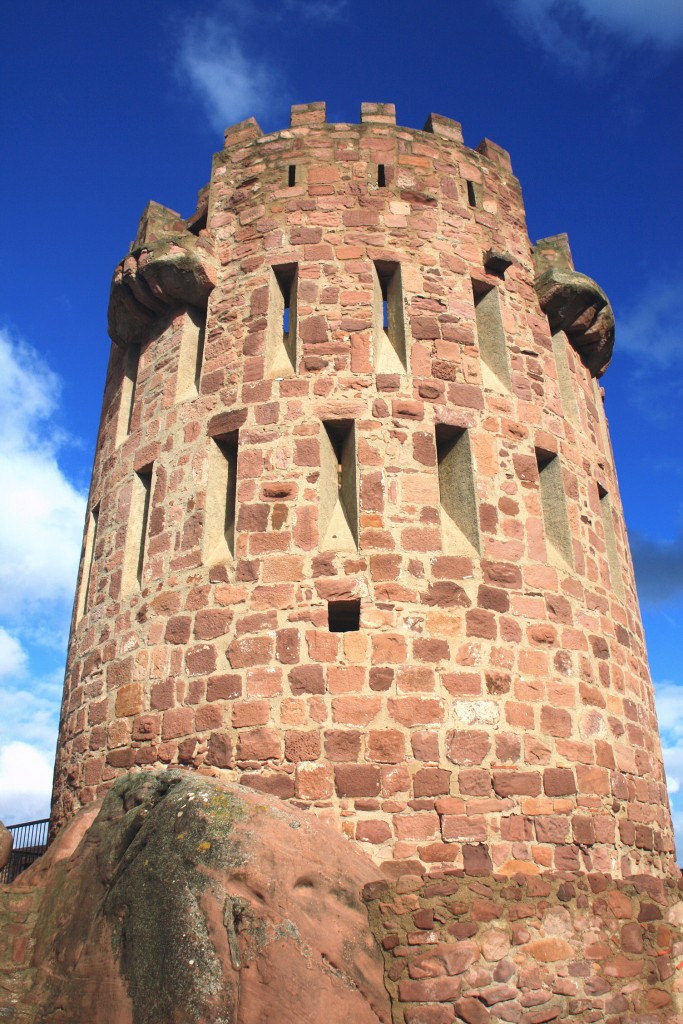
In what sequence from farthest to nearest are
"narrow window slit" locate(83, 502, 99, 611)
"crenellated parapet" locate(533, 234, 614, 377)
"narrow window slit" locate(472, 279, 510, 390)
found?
1. "crenellated parapet" locate(533, 234, 614, 377)
2. "narrow window slit" locate(83, 502, 99, 611)
3. "narrow window slit" locate(472, 279, 510, 390)

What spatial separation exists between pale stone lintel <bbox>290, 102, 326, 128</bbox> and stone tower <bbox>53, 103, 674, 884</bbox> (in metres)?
0.04

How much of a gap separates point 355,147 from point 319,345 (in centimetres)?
256

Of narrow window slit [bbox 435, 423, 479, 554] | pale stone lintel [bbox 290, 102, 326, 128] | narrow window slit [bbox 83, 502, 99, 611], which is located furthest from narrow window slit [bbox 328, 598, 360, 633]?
pale stone lintel [bbox 290, 102, 326, 128]

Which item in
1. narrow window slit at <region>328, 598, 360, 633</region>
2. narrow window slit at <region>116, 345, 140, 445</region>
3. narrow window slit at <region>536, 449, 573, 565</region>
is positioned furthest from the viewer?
narrow window slit at <region>116, 345, 140, 445</region>

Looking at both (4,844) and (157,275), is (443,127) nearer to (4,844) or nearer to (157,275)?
(157,275)

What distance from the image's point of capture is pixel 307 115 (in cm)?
985

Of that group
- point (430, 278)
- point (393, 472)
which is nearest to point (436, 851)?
point (393, 472)

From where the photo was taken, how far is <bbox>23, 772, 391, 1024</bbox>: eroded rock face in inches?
209

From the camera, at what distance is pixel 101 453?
10.1m

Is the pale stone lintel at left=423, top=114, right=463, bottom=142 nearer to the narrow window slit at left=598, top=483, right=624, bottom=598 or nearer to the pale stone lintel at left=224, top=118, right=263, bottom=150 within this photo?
the pale stone lintel at left=224, top=118, right=263, bottom=150

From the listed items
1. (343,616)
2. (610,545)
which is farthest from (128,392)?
(610,545)

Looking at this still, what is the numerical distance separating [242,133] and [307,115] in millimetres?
811

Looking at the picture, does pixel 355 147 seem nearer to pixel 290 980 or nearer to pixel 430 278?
pixel 430 278

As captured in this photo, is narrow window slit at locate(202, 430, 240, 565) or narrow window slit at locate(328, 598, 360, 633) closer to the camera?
narrow window slit at locate(328, 598, 360, 633)
